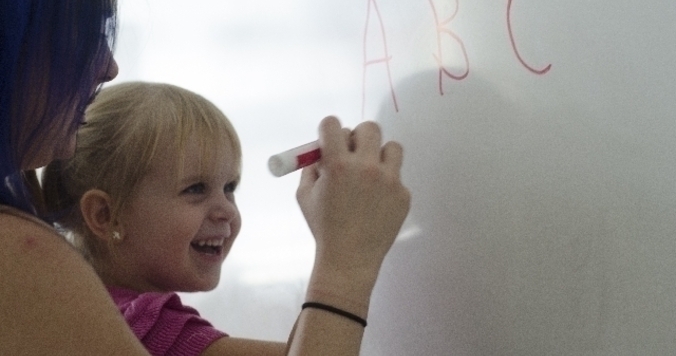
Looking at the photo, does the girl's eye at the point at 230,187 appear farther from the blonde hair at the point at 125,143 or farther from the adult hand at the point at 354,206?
the adult hand at the point at 354,206

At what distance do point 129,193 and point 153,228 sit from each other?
1.6 inches

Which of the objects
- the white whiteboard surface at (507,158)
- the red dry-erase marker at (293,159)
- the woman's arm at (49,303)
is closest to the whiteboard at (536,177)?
the white whiteboard surface at (507,158)

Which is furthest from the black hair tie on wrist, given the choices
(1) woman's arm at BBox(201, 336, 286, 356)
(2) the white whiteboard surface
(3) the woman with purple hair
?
(1) woman's arm at BBox(201, 336, 286, 356)

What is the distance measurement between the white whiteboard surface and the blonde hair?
3.9 inches

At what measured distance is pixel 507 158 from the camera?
1.88ft

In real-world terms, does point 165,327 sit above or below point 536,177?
below

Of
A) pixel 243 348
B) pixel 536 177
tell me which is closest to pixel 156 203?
pixel 243 348

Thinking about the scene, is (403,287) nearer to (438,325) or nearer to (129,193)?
(438,325)

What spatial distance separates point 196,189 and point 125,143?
0.25ft

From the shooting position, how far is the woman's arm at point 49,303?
1.45 ft

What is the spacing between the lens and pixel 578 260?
0.52 m

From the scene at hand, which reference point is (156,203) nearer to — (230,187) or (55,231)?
(230,187)

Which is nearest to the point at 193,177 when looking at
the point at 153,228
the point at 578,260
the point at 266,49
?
the point at 153,228

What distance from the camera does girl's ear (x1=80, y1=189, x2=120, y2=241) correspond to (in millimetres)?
784
